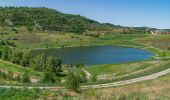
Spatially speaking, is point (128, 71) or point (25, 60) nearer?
point (128, 71)

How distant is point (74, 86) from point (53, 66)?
65.3 meters

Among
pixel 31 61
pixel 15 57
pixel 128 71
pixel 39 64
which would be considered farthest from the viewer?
pixel 15 57

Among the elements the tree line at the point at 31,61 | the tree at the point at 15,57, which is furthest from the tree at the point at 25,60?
the tree at the point at 15,57

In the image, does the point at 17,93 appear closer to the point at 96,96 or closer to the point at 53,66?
the point at 96,96

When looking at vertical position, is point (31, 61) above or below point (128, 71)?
above

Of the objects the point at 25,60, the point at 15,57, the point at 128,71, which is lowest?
the point at 128,71

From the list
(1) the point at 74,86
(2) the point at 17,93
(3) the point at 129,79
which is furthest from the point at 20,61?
(2) the point at 17,93

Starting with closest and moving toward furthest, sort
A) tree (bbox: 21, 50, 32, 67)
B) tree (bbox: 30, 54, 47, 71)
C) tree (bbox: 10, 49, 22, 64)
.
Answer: tree (bbox: 30, 54, 47, 71) < tree (bbox: 10, 49, 22, 64) < tree (bbox: 21, 50, 32, 67)

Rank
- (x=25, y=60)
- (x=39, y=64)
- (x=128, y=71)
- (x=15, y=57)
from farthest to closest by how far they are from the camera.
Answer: (x=25, y=60) < (x=15, y=57) < (x=39, y=64) < (x=128, y=71)

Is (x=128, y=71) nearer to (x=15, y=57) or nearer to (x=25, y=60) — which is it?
(x=25, y=60)

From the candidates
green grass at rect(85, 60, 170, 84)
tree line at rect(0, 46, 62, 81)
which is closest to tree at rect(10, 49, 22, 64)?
tree line at rect(0, 46, 62, 81)

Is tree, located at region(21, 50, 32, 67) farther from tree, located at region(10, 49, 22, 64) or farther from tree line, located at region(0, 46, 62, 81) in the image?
tree, located at region(10, 49, 22, 64)

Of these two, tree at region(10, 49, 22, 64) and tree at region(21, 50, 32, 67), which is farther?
tree at region(21, 50, 32, 67)

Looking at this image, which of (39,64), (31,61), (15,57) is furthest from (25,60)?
(39,64)
